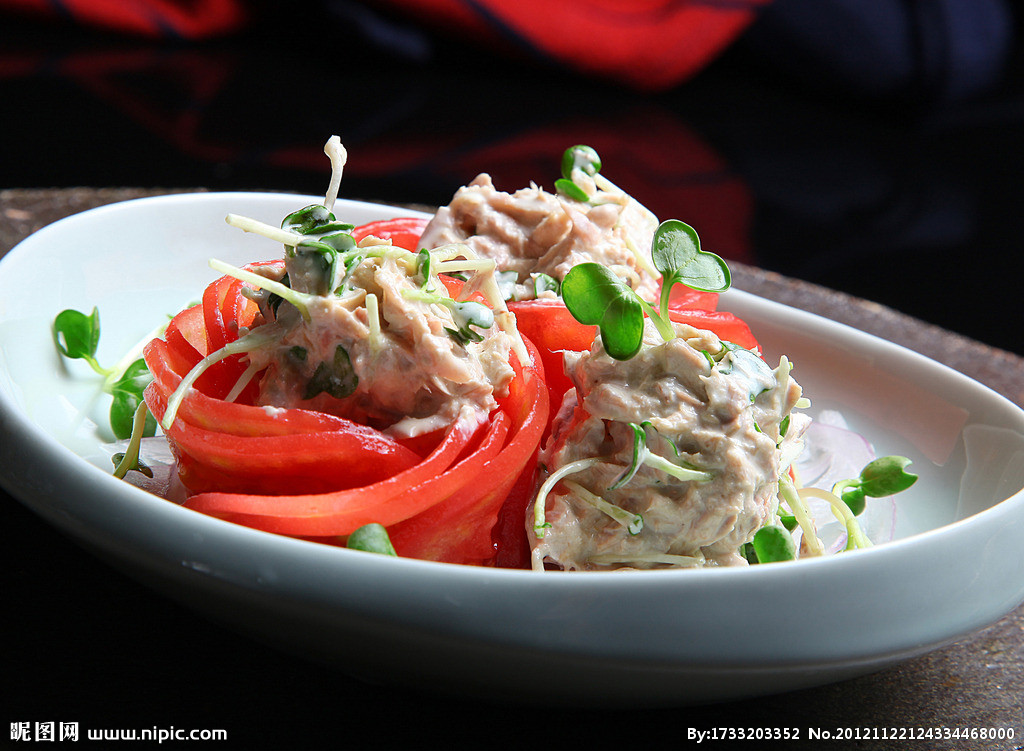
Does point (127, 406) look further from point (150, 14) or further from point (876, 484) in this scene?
point (150, 14)

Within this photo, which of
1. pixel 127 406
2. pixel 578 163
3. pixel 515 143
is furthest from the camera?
pixel 515 143

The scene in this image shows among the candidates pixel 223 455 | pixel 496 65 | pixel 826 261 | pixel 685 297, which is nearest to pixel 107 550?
pixel 223 455

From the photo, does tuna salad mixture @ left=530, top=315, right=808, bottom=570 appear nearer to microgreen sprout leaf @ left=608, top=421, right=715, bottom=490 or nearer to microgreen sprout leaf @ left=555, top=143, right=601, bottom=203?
microgreen sprout leaf @ left=608, top=421, right=715, bottom=490

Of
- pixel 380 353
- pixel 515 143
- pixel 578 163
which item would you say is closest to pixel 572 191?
pixel 578 163

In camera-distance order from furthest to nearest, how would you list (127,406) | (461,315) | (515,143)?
(515,143) < (127,406) < (461,315)

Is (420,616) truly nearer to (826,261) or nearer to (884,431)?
(884,431)

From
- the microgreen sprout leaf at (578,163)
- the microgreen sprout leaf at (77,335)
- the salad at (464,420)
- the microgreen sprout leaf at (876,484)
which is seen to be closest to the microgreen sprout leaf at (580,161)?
the microgreen sprout leaf at (578,163)

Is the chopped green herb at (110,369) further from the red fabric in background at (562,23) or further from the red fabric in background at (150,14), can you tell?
the red fabric in background at (150,14)

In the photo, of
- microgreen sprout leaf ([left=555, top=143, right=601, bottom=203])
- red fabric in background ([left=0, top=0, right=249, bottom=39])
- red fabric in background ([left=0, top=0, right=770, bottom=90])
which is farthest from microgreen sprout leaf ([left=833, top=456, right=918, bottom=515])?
red fabric in background ([left=0, top=0, right=249, bottom=39])
